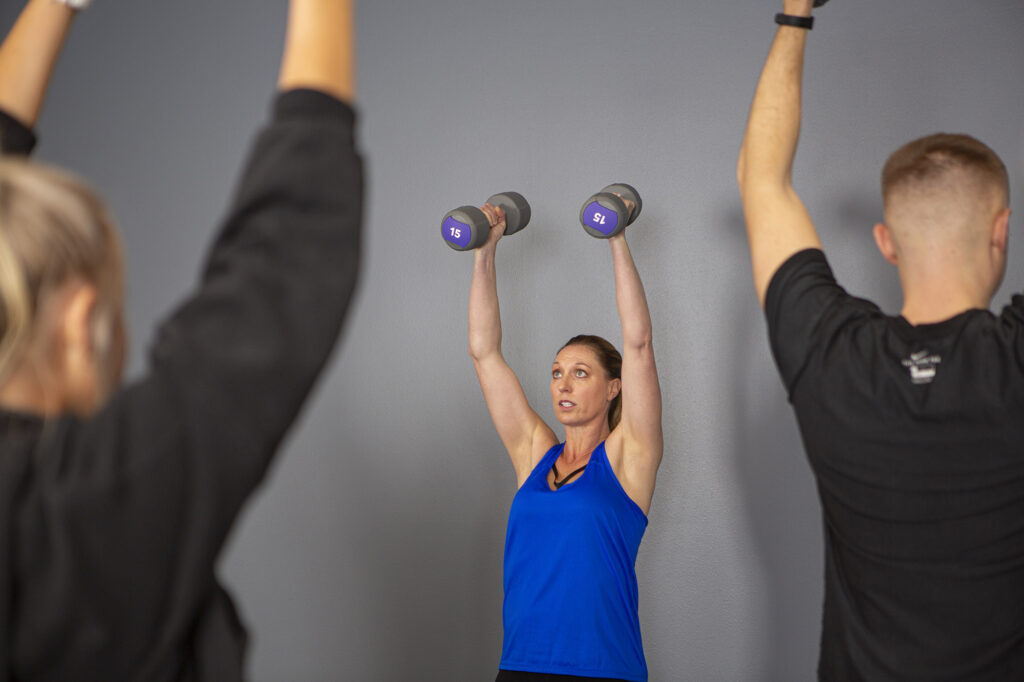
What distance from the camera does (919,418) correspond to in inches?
38.8

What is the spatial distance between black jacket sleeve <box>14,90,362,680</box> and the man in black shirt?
597 millimetres

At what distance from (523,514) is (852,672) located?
1.08 metres

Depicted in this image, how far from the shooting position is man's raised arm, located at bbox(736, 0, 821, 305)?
1.06 meters

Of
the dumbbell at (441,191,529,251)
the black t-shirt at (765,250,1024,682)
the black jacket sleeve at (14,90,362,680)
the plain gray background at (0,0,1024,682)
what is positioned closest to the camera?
the black jacket sleeve at (14,90,362,680)

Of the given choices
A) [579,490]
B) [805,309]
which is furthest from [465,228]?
[805,309]

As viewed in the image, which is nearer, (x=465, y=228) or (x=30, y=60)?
(x=30, y=60)

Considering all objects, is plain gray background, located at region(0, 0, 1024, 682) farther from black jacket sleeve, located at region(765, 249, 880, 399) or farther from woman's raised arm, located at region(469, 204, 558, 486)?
black jacket sleeve, located at region(765, 249, 880, 399)

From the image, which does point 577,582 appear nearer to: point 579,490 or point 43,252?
point 579,490

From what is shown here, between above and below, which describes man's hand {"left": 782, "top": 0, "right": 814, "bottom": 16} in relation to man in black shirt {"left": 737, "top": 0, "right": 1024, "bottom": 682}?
Result: above

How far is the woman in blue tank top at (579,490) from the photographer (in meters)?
1.95

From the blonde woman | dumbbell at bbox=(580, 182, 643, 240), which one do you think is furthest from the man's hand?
dumbbell at bbox=(580, 182, 643, 240)

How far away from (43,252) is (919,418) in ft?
2.82

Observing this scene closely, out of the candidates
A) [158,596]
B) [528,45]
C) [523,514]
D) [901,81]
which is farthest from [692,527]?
[158,596]

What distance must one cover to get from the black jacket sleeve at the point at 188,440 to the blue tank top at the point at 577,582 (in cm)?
139
